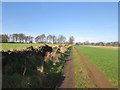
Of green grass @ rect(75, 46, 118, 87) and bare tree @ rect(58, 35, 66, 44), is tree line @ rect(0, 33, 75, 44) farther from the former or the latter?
green grass @ rect(75, 46, 118, 87)

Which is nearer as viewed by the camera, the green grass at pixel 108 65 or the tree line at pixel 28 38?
the green grass at pixel 108 65

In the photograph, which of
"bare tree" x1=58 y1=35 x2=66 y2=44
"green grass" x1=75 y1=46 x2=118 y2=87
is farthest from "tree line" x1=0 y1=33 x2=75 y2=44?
"green grass" x1=75 y1=46 x2=118 y2=87

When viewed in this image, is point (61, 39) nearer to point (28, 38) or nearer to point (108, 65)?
point (28, 38)

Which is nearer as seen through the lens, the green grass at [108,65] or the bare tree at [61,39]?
the green grass at [108,65]

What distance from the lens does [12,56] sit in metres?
7.43

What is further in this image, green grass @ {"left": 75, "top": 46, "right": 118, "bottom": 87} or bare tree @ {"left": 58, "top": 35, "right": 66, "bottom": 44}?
bare tree @ {"left": 58, "top": 35, "right": 66, "bottom": 44}

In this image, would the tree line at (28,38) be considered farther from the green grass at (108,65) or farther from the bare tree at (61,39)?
the green grass at (108,65)

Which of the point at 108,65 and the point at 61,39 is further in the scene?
the point at 61,39

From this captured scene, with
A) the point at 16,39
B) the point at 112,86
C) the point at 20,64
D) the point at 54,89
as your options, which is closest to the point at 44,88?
the point at 54,89

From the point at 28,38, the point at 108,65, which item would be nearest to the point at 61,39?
the point at 28,38

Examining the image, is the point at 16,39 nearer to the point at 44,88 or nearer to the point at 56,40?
the point at 56,40

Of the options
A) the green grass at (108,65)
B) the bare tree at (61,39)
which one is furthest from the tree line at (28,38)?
the green grass at (108,65)

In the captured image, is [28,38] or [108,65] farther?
[28,38]

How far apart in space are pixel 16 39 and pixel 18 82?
93.5 m
